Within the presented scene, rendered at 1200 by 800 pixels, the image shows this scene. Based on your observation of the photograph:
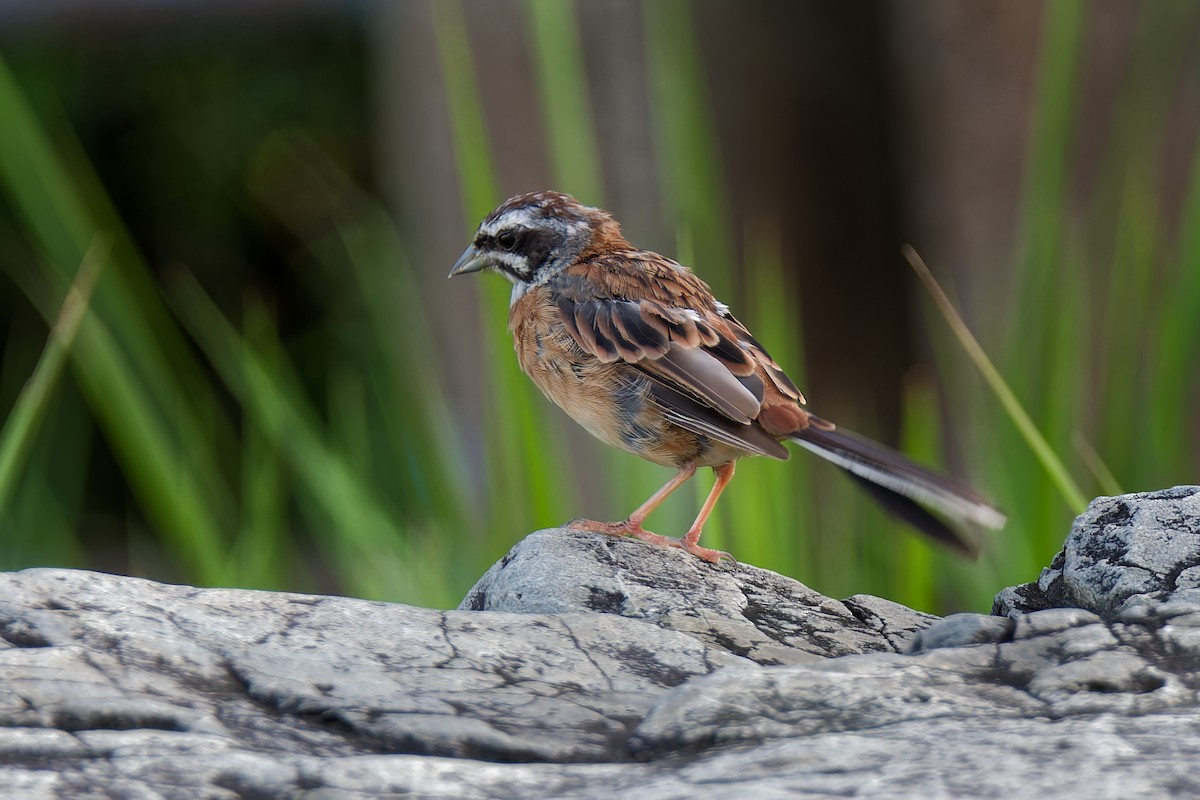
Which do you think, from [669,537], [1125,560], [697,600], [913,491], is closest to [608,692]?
[697,600]

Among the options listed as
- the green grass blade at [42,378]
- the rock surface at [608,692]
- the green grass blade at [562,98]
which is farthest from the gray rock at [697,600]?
the green grass blade at [562,98]

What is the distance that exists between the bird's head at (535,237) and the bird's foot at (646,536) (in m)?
0.99

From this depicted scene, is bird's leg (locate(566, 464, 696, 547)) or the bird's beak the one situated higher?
the bird's beak

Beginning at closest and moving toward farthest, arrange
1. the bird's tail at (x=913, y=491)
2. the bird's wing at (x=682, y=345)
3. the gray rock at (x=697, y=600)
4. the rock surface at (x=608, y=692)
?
the rock surface at (x=608, y=692) < the gray rock at (x=697, y=600) < the bird's tail at (x=913, y=491) < the bird's wing at (x=682, y=345)

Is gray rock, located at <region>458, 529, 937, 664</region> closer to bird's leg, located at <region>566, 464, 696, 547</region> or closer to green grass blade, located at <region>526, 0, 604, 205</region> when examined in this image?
bird's leg, located at <region>566, 464, 696, 547</region>

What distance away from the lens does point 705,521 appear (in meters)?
3.60

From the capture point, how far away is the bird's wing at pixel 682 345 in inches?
134

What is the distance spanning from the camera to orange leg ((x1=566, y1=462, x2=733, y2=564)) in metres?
3.22

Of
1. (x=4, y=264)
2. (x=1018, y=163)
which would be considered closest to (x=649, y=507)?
(x=1018, y=163)

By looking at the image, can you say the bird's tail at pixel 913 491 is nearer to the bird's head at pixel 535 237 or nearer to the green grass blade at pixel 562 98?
the bird's head at pixel 535 237

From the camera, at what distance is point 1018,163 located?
6.77 meters

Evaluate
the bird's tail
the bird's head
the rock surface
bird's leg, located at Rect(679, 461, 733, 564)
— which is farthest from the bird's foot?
the bird's head

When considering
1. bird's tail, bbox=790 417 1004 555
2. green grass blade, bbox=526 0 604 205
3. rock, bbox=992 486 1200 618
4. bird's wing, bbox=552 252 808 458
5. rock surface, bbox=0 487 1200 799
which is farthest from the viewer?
green grass blade, bbox=526 0 604 205

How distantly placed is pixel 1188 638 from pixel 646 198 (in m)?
4.88
